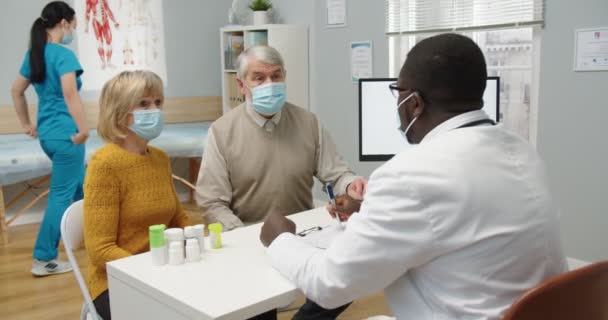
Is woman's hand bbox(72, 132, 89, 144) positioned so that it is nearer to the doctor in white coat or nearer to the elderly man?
the elderly man

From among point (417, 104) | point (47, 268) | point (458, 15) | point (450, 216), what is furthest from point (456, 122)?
point (47, 268)

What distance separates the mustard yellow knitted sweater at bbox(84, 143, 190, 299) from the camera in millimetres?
1829

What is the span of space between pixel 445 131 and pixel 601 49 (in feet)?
6.88

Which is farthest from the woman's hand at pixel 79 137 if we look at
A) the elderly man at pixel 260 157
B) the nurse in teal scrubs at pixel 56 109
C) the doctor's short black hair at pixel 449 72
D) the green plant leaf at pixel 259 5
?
the doctor's short black hair at pixel 449 72

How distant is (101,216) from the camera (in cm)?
183

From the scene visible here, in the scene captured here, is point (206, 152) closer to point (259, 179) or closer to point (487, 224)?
point (259, 179)

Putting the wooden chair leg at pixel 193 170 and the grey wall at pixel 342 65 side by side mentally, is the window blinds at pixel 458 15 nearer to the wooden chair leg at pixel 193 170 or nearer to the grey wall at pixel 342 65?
the grey wall at pixel 342 65

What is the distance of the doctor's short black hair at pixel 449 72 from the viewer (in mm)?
1209

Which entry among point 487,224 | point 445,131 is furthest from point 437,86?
point 487,224

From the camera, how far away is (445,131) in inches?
48.8

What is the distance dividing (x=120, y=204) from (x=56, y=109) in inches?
73.6

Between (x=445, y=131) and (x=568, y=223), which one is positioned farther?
(x=568, y=223)

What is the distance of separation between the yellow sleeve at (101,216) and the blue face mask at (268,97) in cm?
73

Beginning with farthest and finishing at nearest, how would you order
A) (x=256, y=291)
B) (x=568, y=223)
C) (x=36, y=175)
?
(x=36, y=175), (x=568, y=223), (x=256, y=291)
